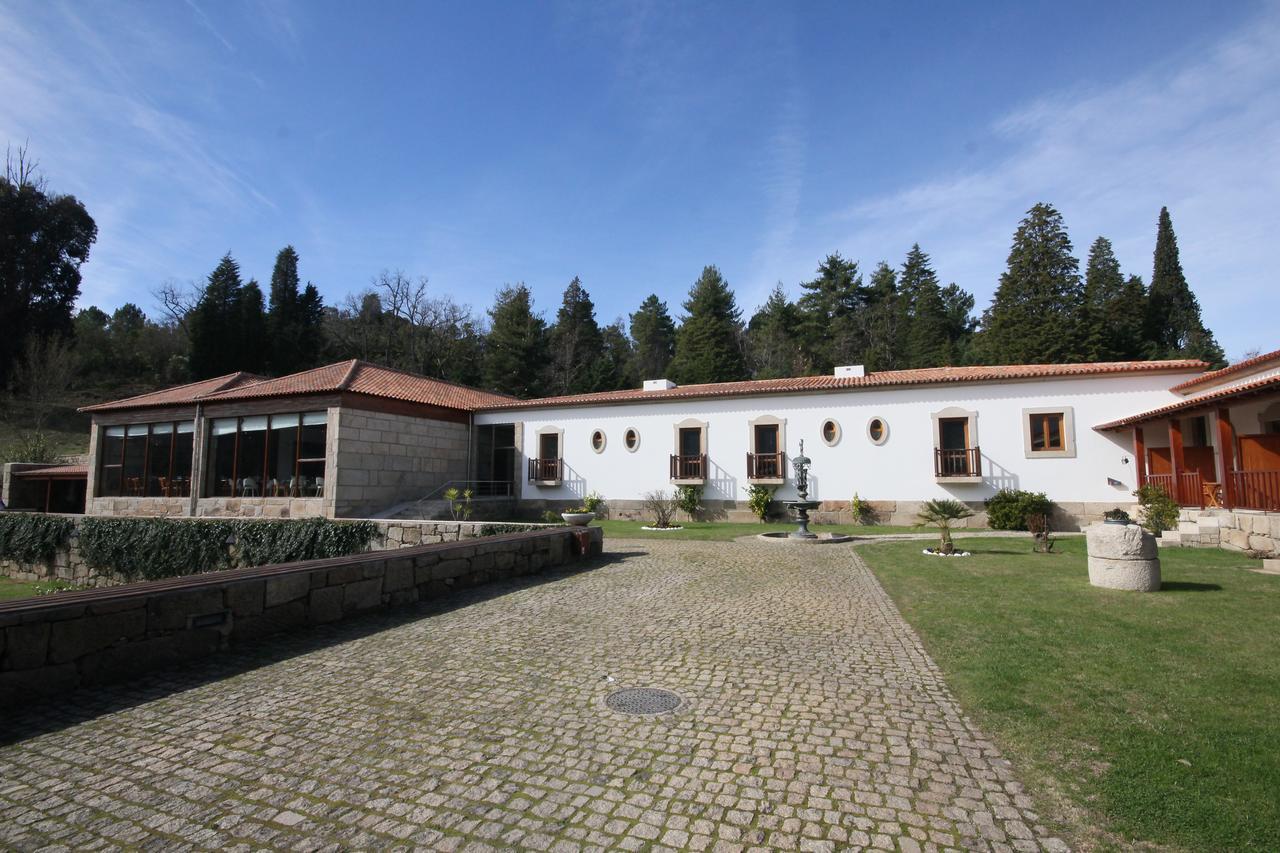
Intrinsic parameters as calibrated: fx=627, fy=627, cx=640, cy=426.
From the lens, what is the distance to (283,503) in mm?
18750

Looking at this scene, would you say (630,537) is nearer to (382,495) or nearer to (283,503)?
(382,495)

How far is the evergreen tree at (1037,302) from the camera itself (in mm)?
32600

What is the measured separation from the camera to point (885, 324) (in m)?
41.6

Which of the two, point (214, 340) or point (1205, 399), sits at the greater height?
point (214, 340)

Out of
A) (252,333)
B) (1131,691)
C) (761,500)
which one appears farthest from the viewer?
(252,333)

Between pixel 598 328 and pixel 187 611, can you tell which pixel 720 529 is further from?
pixel 598 328

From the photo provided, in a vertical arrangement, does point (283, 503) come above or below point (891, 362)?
below

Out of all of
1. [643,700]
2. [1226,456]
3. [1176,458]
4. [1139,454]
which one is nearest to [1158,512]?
[1176,458]

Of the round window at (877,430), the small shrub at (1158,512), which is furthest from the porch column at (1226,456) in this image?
the round window at (877,430)

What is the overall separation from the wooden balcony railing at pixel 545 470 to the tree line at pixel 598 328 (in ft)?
60.0

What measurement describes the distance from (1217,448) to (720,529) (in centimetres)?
1069

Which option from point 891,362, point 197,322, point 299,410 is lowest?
point 299,410

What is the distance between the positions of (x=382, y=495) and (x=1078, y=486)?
63.5 ft

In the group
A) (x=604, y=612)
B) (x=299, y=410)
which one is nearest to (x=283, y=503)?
(x=299, y=410)
